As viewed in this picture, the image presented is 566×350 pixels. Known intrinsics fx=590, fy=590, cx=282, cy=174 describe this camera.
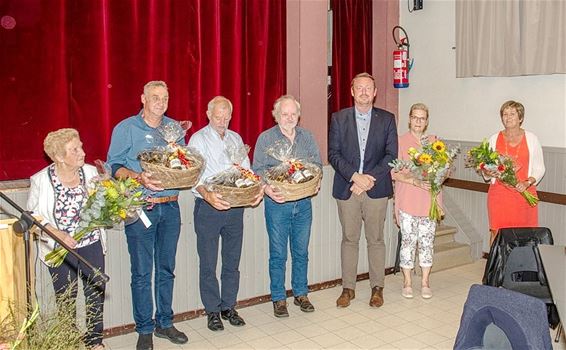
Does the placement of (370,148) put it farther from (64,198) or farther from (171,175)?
(64,198)

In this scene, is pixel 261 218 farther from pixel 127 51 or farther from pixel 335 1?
pixel 335 1

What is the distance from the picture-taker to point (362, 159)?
4.52 meters

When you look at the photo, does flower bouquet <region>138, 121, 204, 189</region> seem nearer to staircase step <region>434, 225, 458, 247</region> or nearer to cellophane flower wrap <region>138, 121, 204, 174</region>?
cellophane flower wrap <region>138, 121, 204, 174</region>

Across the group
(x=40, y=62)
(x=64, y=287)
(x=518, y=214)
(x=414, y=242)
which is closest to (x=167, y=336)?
(x=64, y=287)

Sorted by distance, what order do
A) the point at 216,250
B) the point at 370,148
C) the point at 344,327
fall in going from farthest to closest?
1. the point at 370,148
2. the point at 344,327
3. the point at 216,250

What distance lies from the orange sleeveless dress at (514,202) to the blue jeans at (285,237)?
1559 mm

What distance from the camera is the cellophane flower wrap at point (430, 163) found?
4.27 metres

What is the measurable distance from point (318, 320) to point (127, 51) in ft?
9.45

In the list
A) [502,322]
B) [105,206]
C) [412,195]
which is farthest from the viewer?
[412,195]

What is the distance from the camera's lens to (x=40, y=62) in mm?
4848

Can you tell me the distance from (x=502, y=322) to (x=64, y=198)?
2377 millimetres

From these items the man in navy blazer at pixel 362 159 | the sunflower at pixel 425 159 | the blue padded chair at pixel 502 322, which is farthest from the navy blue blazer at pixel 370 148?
the blue padded chair at pixel 502 322

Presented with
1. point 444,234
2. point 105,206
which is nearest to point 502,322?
point 105,206

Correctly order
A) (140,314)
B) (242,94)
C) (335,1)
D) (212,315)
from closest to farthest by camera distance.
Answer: (140,314) < (212,315) < (242,94) < (335,1)
